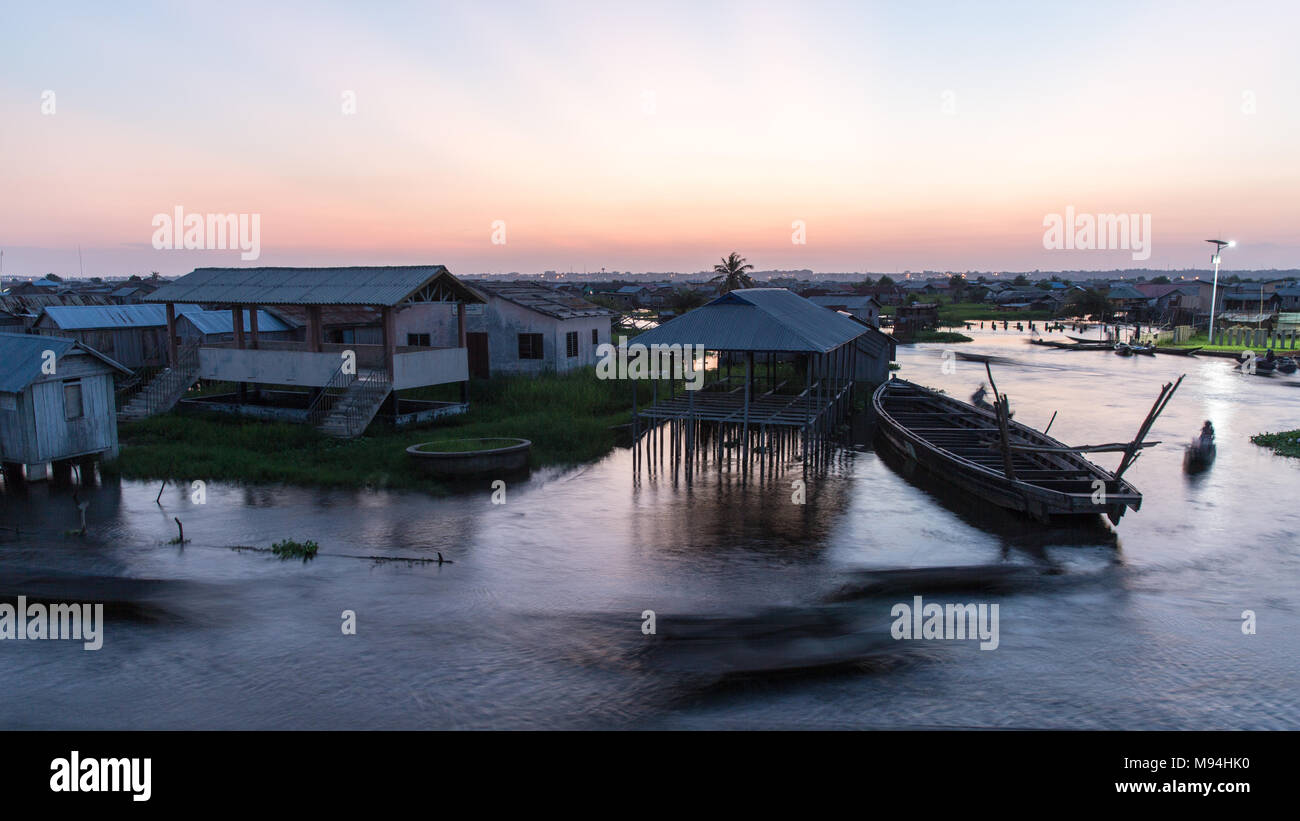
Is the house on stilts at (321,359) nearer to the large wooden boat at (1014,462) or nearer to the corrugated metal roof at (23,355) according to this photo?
the corrugated metal roof at (23,355)

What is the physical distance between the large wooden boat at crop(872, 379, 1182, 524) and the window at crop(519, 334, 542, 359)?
45.4 ft

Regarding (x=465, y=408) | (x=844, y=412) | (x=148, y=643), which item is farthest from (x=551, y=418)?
(x=148, y=643)

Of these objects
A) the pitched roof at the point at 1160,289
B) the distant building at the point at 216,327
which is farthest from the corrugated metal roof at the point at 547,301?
the pitched roof at the point at 1160,289

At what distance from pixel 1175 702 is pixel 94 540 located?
58.3 feet

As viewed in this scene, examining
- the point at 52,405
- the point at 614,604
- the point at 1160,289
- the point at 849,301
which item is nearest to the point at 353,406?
the point at 52,405

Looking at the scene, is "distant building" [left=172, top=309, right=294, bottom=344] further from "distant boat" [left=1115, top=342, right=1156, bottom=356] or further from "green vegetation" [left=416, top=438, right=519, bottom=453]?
"distant boat" [left=1115, top=342, right=1156, bottom=356]

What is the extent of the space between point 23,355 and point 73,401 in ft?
4.79

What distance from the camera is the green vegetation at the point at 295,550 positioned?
14648 millimetres

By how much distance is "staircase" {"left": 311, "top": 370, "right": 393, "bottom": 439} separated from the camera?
23562 mm

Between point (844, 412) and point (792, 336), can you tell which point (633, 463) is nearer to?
point (792, 336)

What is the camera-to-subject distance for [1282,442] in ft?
86.7

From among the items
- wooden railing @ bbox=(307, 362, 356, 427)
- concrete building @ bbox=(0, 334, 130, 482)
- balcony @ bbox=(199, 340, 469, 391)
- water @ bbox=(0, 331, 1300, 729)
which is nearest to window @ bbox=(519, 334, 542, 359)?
balcony @ bbox=(199, 340, 469, 391)

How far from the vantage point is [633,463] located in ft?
78.6

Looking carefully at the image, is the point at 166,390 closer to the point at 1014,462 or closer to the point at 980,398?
the point at 1014,462
